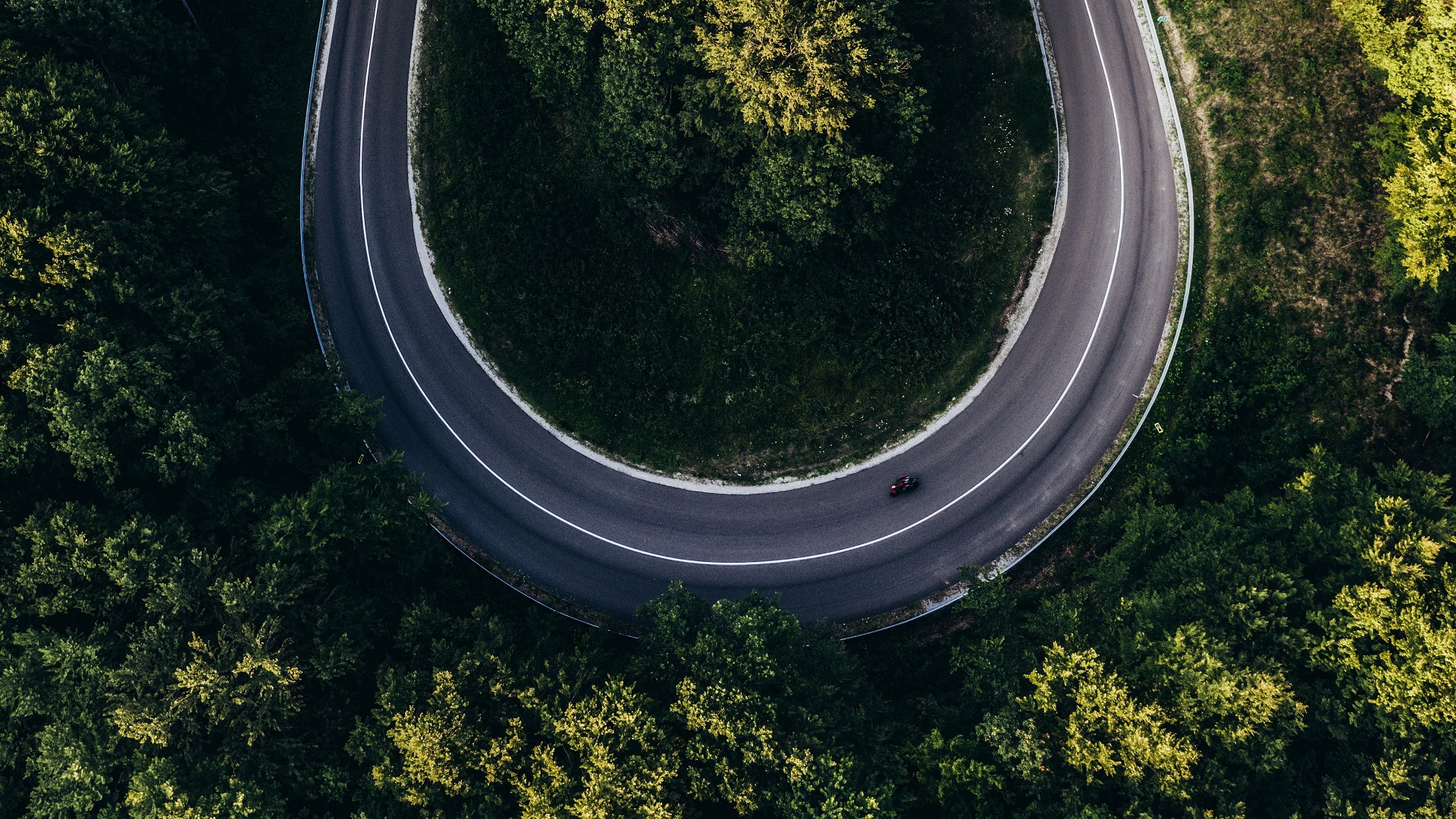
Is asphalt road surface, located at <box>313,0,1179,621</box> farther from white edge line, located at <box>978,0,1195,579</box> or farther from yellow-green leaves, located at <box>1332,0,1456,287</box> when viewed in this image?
yellow-green leaves, located at <box>1332,0,1456,287</box>

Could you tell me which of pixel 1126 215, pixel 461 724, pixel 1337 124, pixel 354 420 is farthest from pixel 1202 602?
pixel 354 420

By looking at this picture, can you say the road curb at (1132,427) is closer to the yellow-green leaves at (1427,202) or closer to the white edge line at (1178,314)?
the white edge line at (1178,314)

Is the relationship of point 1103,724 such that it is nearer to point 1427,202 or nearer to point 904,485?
point 904,485

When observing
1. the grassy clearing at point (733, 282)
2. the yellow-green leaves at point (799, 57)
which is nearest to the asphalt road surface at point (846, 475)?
the grassy clearing at point (733, 282)

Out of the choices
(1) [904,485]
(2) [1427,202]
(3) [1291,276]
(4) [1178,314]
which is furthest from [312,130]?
(2) [1427,202]

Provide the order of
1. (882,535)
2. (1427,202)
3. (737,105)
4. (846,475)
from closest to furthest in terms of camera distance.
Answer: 1. (1427,202)
2. (737,105)
3. (882,535)
4. (846,475)

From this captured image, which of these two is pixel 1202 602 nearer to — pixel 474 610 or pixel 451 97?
pixel 474 610

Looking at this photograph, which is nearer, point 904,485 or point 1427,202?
point 1427,202
